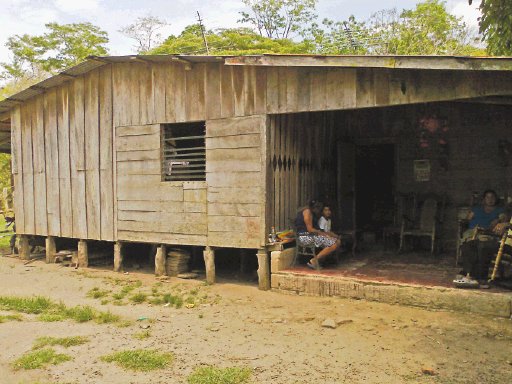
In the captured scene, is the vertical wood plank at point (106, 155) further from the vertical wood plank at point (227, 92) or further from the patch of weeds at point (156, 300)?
the vertical wood plank at point (227, 92)

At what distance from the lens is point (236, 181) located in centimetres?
792

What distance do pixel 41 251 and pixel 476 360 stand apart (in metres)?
11.5

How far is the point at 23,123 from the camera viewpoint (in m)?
11.3

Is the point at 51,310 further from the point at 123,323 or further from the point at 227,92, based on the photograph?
the point at 227,92

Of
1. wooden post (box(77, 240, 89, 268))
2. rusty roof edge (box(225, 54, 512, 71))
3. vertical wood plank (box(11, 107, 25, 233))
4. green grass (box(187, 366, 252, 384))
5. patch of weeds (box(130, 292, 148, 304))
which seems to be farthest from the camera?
vertical wood plank (box(11, 107, 25, 233))

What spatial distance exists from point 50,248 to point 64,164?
2108 millimetres

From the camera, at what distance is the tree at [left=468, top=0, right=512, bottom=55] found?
5305 millimetres

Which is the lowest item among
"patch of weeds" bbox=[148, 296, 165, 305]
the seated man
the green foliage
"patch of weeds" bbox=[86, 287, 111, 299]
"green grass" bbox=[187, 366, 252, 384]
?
"patch of weeds" bbox=[86, 287, 111, 299]

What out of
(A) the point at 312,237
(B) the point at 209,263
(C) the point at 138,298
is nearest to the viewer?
(C) the point at 138,298

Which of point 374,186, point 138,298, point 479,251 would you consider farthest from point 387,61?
point 374,186

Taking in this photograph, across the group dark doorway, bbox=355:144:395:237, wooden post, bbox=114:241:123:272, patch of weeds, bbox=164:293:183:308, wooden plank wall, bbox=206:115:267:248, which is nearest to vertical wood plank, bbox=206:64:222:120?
wooden plank wall, bbox=206:115:267:248

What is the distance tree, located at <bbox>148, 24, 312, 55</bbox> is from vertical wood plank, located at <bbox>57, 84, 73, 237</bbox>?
18472mm

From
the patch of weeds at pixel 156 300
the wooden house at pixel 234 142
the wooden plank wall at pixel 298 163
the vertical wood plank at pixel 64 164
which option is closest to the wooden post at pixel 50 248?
the wooden house at pixel 234 142

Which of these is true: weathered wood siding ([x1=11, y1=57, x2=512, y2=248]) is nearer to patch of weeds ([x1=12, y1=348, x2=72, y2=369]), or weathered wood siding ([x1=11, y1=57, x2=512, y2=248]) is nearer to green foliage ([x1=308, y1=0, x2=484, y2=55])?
patch of weeds ([x1=12, y1=348, x2=72, y2=369])
